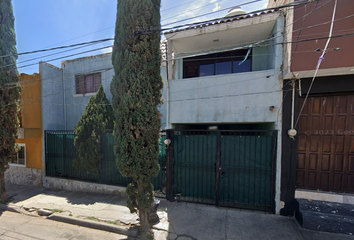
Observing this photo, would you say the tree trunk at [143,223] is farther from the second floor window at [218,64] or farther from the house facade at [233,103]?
the second floor window at [218,64]

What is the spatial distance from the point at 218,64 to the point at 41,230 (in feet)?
23.8

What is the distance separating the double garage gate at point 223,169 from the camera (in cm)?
425

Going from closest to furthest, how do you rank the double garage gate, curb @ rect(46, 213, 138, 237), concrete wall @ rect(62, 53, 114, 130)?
curb @ rect(46, 213, 138, 237)
the double garage gate
concrete wall @ rect(62, 53, 114, 130)

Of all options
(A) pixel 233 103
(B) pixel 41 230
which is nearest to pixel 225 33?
(A) pixel 233 103

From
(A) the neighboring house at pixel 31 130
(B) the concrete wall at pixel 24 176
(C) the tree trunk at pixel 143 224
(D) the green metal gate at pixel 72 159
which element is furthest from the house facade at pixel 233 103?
(B) the concrete wall at pixel 24 176

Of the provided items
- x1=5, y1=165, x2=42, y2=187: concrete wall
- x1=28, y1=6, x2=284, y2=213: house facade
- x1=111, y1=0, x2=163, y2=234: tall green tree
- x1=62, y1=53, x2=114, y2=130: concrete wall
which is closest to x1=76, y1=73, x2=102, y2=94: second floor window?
x1=62, y1=53, x2=114, y2=130: concrete wall

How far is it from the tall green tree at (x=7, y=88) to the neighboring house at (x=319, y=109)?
28.6 ft

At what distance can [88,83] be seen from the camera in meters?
7.66

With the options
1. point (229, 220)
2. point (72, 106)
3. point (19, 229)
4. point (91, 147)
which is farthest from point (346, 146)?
point (72, 106)

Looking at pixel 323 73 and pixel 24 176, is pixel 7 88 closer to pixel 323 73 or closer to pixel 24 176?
pixel 24 176

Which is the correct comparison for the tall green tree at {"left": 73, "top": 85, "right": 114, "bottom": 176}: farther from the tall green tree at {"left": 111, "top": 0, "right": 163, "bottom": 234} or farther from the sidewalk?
the tall green tree at {"left": 111, "top": 0, "right": 163, "bottom": 234}

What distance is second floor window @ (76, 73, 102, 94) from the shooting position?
24.6ft

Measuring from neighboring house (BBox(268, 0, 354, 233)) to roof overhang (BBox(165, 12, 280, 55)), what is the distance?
619 millimetres

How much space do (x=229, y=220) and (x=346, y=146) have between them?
11.7 ft
